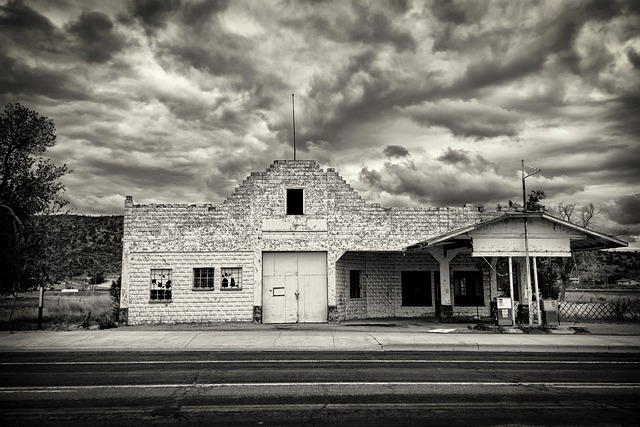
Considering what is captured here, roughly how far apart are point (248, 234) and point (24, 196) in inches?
393

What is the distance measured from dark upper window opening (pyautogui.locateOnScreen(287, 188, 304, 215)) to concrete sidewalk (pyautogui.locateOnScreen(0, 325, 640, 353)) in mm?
6795

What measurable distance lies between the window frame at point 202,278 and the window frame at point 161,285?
99 cm

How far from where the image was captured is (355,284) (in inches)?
963

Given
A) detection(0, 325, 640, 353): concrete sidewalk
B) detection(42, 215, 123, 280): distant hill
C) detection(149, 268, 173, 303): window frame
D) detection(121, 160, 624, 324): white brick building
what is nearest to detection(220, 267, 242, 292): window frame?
detection(121, 160, 624, 324): white brick building

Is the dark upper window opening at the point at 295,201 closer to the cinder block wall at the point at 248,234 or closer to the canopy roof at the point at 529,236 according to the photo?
the cinder block wall at the point at 248,234

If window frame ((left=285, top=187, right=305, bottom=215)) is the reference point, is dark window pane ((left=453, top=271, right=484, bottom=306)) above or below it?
below

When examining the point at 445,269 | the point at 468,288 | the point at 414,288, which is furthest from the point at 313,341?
the point at 468,288

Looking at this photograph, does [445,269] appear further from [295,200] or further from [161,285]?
[161,285]

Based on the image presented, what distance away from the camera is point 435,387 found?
30.6 feet

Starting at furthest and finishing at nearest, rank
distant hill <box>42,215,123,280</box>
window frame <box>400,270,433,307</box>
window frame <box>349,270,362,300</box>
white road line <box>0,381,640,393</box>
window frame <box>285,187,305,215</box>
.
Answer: distant hill <box>42,215,123,280</box>
window frame <box>400,270,433,307</box>
window frame <box>349,270,362,300</box>
window frame <box>285,187,305,215</box>
white road line <box>0,381,640,393</box>

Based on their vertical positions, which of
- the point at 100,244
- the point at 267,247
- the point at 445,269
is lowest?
the point at 445,269

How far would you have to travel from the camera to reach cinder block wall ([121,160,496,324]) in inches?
864

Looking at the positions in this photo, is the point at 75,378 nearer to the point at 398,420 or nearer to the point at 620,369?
the point at 398,420

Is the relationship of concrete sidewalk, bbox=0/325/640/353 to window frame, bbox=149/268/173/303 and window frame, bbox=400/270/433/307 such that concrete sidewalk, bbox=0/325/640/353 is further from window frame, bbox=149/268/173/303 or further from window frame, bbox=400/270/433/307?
window frame, bbox=400/270/433/307
